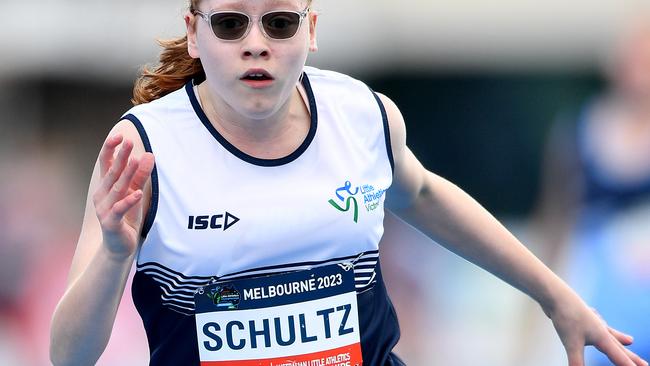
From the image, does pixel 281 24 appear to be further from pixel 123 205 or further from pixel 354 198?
pixel 123 205

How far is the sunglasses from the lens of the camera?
387 centimetres

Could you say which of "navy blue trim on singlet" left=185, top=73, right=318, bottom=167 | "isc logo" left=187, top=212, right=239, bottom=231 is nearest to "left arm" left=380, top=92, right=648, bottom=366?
"navy blue trim on singlet" left=185, top=73, right=318, bottom=167

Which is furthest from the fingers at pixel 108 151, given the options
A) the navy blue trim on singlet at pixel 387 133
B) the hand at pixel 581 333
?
the hand at pixel 581 333

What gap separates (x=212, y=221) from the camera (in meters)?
3.91

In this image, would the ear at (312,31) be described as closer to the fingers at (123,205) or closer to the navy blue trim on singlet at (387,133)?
the navy blue trim on singlet at (387,133)

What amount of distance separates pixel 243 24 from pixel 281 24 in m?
0.11

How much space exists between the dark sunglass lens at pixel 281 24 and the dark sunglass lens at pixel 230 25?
0.19 feet

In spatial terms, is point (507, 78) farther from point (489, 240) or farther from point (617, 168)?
point (489, 240)

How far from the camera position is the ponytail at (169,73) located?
4293 millimetres

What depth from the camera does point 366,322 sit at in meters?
4.21

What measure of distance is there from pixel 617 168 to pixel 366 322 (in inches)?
108

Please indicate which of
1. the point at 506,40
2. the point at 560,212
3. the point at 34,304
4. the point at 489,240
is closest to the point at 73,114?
the point at 34,304

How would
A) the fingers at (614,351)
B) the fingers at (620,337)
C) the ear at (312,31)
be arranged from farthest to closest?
the fingers at (620,337) < the fingers at (614,351) < the ear at (312,31)

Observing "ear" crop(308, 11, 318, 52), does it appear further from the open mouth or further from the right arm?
the right arm
